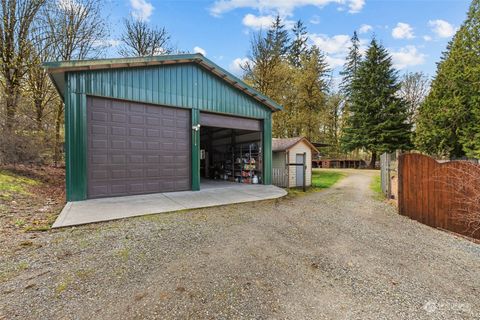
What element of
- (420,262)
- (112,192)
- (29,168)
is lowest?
(420,262)

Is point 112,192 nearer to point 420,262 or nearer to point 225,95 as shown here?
point 225,95

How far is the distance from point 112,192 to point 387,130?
985 inches

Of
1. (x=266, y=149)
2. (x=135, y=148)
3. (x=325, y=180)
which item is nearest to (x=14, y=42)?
(x=135, y=148)

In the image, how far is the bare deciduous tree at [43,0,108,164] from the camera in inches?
446

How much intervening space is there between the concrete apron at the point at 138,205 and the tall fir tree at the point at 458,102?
17.6m

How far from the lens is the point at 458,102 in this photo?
637 inches

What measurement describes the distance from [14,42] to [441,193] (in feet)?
53.8

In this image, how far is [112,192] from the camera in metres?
6.64

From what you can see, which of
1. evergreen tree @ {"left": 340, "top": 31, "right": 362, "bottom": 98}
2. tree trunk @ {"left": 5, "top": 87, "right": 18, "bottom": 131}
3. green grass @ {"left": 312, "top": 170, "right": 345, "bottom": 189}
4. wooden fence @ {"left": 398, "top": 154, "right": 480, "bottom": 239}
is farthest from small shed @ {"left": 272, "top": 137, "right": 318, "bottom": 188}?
evergreen tree @ {"left": 340, "top": 31, "right": 362, "bottom": 98}

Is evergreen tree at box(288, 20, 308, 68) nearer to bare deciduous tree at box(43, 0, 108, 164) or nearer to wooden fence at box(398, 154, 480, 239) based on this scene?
bare deciduous tree at box(43, 0, 108, 164)

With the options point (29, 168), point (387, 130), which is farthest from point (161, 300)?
point (387, 130)

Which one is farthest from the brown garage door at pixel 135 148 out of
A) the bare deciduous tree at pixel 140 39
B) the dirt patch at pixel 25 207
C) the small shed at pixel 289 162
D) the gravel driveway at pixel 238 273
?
the bare deciduous tree at pixel 140 39

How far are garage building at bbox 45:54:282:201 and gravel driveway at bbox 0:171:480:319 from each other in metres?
2.81

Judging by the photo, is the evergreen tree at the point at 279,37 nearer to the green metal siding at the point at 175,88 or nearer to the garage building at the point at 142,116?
the green metal siding at the point at 175,88
